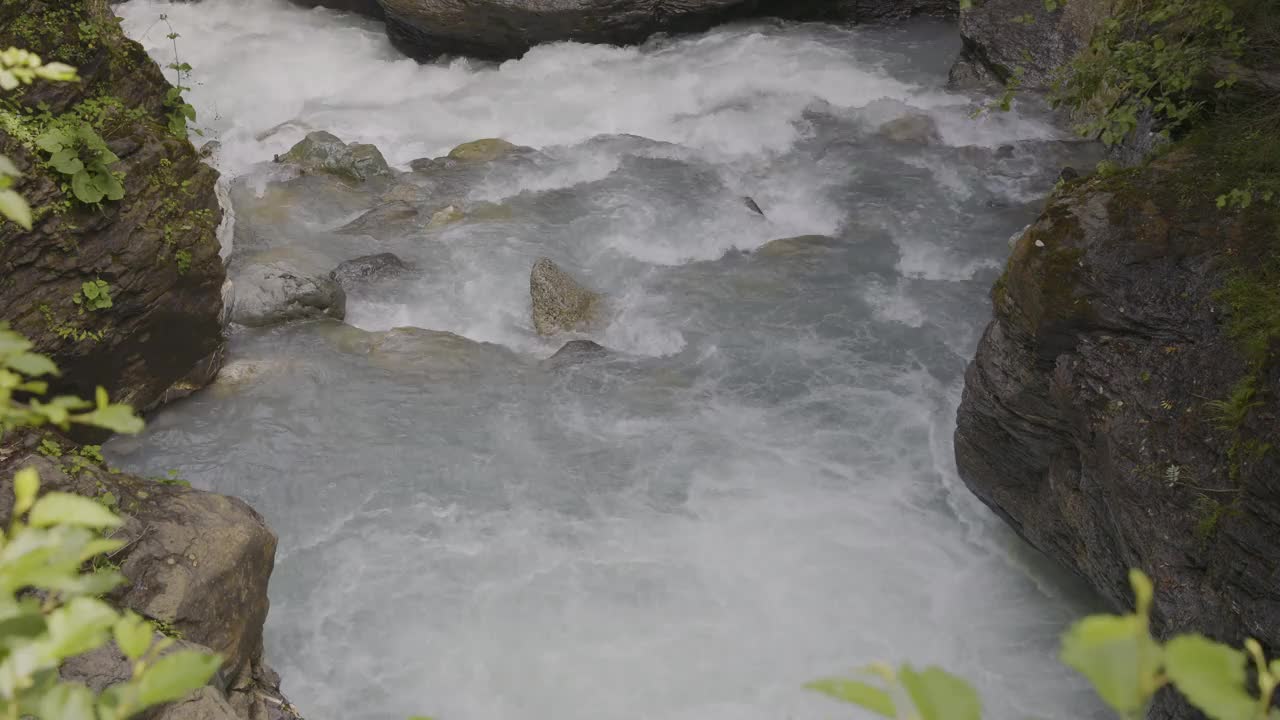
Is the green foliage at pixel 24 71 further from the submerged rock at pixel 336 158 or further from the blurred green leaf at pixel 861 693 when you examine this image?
the submerged rock at pixel 336 158

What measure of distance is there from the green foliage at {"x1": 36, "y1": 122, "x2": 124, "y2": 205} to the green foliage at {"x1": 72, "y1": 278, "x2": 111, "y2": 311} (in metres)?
0.54

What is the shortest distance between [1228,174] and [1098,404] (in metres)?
1.28

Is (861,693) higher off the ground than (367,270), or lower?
higher

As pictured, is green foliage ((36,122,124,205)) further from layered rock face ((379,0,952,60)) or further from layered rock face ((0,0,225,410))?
layered rock face ((379,0,952,60))

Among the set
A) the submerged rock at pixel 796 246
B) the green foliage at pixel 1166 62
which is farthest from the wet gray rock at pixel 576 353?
the green foliage at pixel 1166 62

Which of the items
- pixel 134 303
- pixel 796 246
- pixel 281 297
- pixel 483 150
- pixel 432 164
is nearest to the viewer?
pixel 134 303

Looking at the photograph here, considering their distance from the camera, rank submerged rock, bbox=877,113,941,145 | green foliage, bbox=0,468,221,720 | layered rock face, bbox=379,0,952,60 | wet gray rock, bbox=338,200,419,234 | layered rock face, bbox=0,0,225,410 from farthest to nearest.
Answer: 1. layered rock face, bbox=379,0,952,60
2. submerged rock, bbox=877,113,941,145
3. wet gray rock, bbox=338,200,419,234
4. layered rock face, bbox=0,0,225,410
5. green foliage, bbox=0,468,221,720

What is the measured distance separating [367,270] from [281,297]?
936 millimetres

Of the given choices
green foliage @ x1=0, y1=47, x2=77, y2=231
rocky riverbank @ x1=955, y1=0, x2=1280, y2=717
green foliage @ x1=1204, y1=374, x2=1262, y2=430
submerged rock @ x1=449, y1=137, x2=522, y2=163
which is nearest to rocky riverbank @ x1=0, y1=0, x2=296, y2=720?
green foliage @ x1=0, y1=47, x2=77, y2=231

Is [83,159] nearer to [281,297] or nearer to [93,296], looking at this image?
[93,296]

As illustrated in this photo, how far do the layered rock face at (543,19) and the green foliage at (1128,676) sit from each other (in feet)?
45.6

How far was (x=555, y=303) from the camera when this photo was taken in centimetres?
893

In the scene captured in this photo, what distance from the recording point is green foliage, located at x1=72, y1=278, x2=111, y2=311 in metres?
6.80

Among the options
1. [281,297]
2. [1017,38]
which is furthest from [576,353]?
[1017,38]
